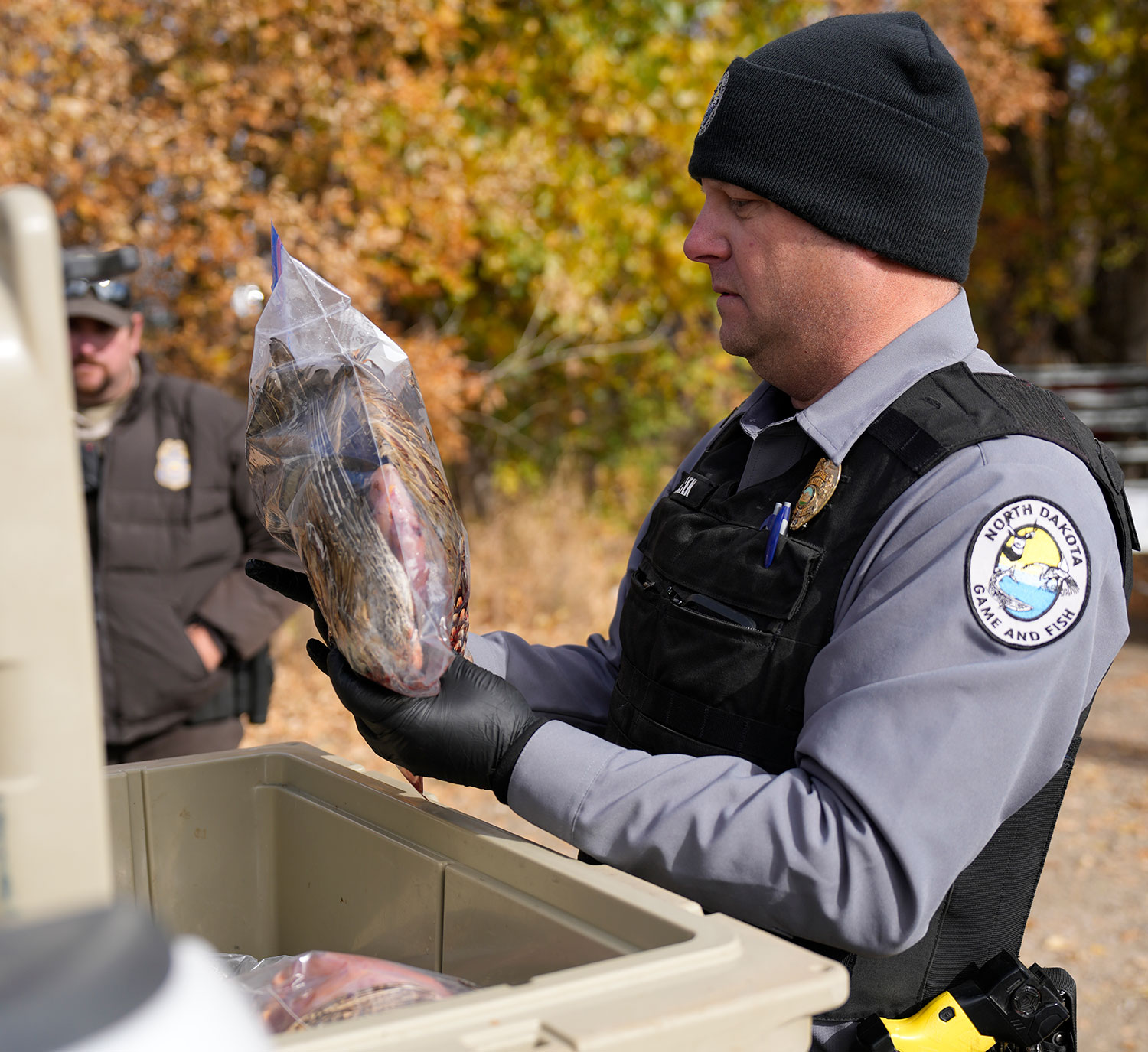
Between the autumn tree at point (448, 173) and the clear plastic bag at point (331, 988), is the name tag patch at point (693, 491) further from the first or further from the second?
the autumn tree at point (448, 173)

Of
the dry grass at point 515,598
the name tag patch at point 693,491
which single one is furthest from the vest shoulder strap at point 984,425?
the dry grass at point 515,598

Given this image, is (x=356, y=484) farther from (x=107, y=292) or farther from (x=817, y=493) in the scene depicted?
(x=107, y=292)

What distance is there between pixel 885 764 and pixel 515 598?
6.25m

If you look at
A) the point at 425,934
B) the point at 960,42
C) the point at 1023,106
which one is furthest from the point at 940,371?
the point at 1023,106

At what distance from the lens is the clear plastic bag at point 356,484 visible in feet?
4.73

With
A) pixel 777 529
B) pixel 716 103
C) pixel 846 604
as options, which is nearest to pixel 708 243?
pixel 716 103

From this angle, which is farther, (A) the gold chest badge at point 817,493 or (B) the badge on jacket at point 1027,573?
(A) the gold chest badge at point 817,493

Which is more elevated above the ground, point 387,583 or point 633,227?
point 633,227

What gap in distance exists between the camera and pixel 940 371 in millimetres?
1741

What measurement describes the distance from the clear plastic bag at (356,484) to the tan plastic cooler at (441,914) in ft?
0.83

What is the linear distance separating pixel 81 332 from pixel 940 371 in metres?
2.76

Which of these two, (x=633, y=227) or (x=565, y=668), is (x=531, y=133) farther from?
(x=565, y=668)

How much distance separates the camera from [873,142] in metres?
1.78

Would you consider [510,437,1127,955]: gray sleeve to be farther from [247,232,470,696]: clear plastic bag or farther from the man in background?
the man in background
